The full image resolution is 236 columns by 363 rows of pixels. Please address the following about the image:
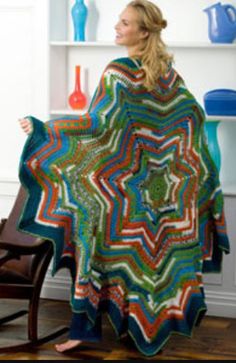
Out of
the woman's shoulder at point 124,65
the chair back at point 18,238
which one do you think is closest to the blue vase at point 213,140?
Result: the woman's shoulder at point 124,65

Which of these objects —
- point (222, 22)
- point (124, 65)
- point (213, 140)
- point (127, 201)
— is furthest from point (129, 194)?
point (222, 22)

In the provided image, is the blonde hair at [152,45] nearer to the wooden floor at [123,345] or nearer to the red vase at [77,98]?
the red vase at [77,98]

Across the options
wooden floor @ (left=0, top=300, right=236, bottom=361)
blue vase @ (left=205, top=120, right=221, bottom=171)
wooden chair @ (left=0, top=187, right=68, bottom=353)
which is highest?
blue vase @ (left=205, top=120, right=221, bottom=171)

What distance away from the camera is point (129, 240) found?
161 inches

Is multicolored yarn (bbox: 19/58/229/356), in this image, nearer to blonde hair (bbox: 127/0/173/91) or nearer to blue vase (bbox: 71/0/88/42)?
blonde hair (bbox: 127/0/173/91)

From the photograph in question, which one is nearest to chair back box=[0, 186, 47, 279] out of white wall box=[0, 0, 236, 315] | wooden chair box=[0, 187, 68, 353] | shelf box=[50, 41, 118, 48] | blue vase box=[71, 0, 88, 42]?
wooden chair box=[0, 187, 68, 353]

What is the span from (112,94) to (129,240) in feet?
2.29

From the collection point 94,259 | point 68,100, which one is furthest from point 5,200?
point 94,259

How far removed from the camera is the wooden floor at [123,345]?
4082 millimetres

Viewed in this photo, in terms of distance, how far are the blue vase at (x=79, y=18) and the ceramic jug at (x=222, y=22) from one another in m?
0.76

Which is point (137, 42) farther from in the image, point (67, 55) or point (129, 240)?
point (67, 55)

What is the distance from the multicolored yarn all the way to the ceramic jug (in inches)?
30.8

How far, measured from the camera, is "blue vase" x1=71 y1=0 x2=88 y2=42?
5.08m

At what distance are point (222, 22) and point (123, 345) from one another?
6.14 feet
